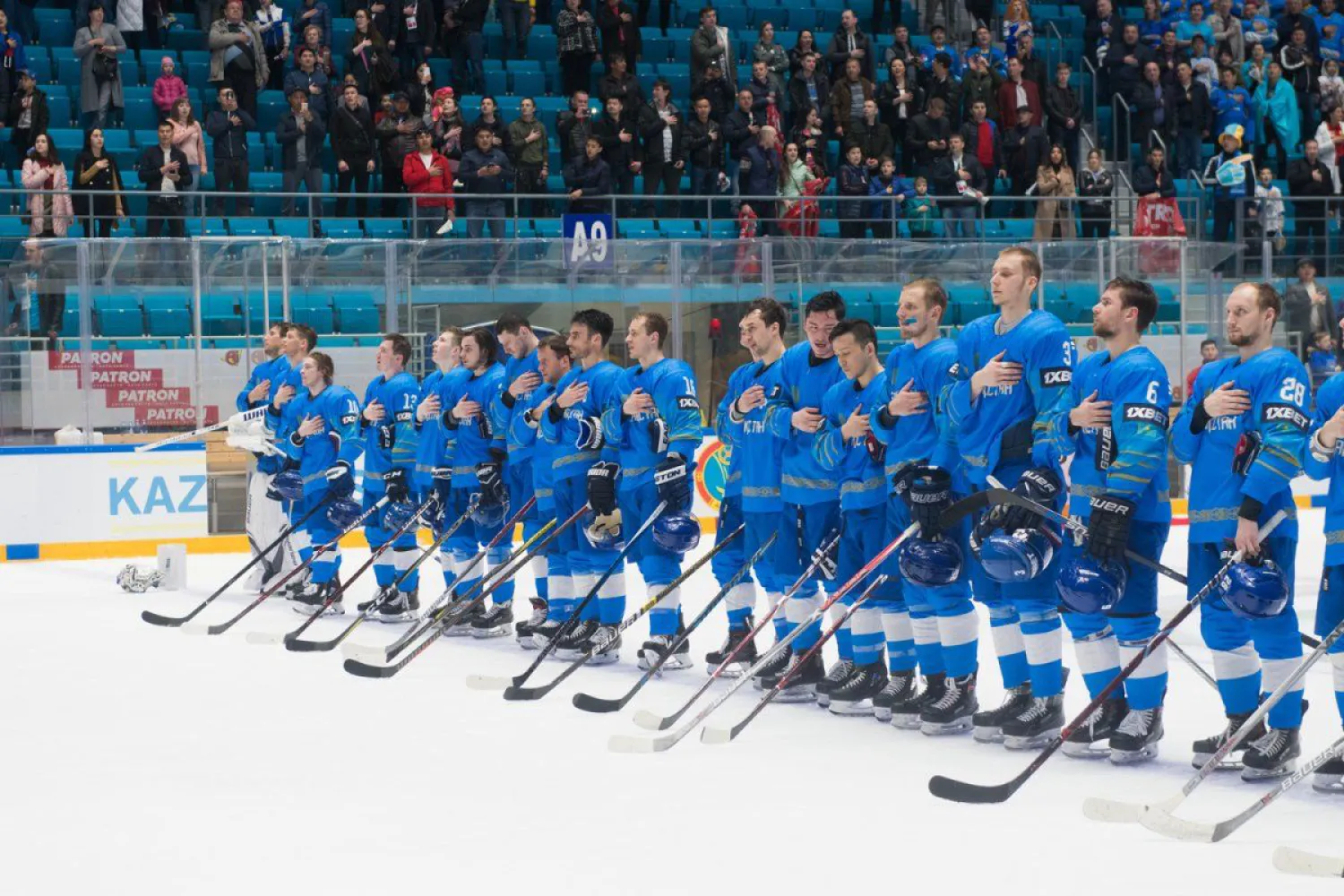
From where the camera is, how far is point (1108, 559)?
470 centimetres

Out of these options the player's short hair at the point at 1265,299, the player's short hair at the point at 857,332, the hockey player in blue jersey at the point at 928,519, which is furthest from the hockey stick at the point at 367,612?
the player's short hair at the point at 1265,299

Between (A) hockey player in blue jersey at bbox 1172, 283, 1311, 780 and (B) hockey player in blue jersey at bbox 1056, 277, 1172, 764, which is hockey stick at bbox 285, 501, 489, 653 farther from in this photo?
(A) hockey player in blue jersey at bbox 1172, 283, 1311, 780

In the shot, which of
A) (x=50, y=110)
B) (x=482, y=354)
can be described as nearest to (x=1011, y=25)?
(x=50, y=110)

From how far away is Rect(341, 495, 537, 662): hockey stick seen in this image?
6.96m

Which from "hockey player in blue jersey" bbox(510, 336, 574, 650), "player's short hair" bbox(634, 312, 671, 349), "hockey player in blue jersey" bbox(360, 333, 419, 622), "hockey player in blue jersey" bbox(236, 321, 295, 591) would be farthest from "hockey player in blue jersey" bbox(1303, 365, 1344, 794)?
"hockey player in blue jersey" bbox(236, 321, 295, 591)

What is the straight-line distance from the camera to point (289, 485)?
8859mm

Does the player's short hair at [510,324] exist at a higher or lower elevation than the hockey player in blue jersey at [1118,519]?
higher

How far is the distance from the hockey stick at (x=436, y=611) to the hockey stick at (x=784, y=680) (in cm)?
163

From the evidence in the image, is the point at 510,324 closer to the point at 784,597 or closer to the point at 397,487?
the point at 397,487

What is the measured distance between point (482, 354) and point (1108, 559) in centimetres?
393

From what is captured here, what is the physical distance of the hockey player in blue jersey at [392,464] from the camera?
8398 millimetres

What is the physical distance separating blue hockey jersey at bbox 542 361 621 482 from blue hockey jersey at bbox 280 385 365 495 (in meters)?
1.77

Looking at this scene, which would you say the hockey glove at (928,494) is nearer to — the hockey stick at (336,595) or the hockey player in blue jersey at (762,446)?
the hockey player in blue jersey at (762,446)

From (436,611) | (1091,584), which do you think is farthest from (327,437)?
(1091,584)
